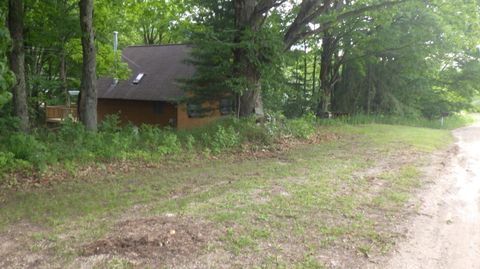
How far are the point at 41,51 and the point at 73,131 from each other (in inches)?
364

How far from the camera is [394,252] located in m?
4.97

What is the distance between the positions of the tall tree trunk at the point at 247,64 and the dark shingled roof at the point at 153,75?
34.7 feet

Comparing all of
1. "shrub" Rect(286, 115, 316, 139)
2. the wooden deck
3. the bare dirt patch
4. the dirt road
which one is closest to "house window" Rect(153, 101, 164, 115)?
the wooden deck

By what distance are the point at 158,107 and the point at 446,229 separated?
2091 cm

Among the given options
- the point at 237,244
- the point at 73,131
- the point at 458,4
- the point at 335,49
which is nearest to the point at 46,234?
the point at 237,244

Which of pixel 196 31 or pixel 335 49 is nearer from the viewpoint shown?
pixel 196 31

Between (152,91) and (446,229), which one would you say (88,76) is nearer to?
(446,229)

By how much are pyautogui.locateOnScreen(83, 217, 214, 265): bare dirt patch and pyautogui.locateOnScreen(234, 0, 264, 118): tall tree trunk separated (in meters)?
8.30

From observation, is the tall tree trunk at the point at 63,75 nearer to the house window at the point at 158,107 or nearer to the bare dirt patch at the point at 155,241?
the house window at the point at 158,107

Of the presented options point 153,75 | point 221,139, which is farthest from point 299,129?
point 153,75

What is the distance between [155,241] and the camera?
4.80m

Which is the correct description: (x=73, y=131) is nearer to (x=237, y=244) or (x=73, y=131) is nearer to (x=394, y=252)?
(x=237, y=244)

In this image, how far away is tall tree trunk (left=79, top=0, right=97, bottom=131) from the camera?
37.1ft

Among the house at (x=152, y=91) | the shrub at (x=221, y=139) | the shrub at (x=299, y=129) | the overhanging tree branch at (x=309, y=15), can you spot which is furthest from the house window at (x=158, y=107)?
the shrub at (x=221, y=139)
